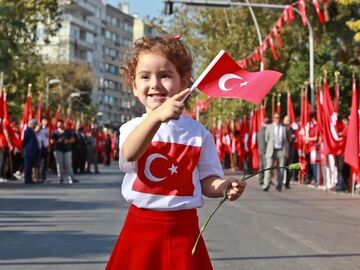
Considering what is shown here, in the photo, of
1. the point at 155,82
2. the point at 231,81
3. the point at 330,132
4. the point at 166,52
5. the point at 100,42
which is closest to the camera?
the point at 231,81

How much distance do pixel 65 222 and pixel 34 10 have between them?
22.2 m

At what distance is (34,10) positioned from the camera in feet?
107

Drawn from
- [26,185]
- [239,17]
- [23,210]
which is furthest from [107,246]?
[239,17]

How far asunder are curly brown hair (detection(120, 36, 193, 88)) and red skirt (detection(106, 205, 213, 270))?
622 millimetres

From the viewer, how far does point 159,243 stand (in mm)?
3736

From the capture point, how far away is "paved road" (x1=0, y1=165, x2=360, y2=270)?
8.26 m

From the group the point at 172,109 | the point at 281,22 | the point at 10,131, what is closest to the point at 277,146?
the point at 281,22

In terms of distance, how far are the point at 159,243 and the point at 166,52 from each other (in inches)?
34.0

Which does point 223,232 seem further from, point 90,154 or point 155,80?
point 90,154

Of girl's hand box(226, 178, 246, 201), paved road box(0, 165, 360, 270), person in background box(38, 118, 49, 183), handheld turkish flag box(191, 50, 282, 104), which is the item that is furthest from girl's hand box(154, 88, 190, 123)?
person in background box(38, 118, 49, 183)

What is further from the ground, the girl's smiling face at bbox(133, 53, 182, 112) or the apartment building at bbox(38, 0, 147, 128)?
the apartment building at bbox(38, 0, 147, 128)

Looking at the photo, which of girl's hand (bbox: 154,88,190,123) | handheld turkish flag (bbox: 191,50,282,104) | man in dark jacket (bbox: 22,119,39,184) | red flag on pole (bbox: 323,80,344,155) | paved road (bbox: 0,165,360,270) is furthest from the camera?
man in dark jacket (bbox: 22,119,39,184)

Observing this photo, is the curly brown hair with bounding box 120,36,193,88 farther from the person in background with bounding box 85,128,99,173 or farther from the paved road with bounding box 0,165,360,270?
the person in background with bounding box 85,128,99,173

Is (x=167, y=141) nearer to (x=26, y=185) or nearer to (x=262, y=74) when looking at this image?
(x=262, y=74)
